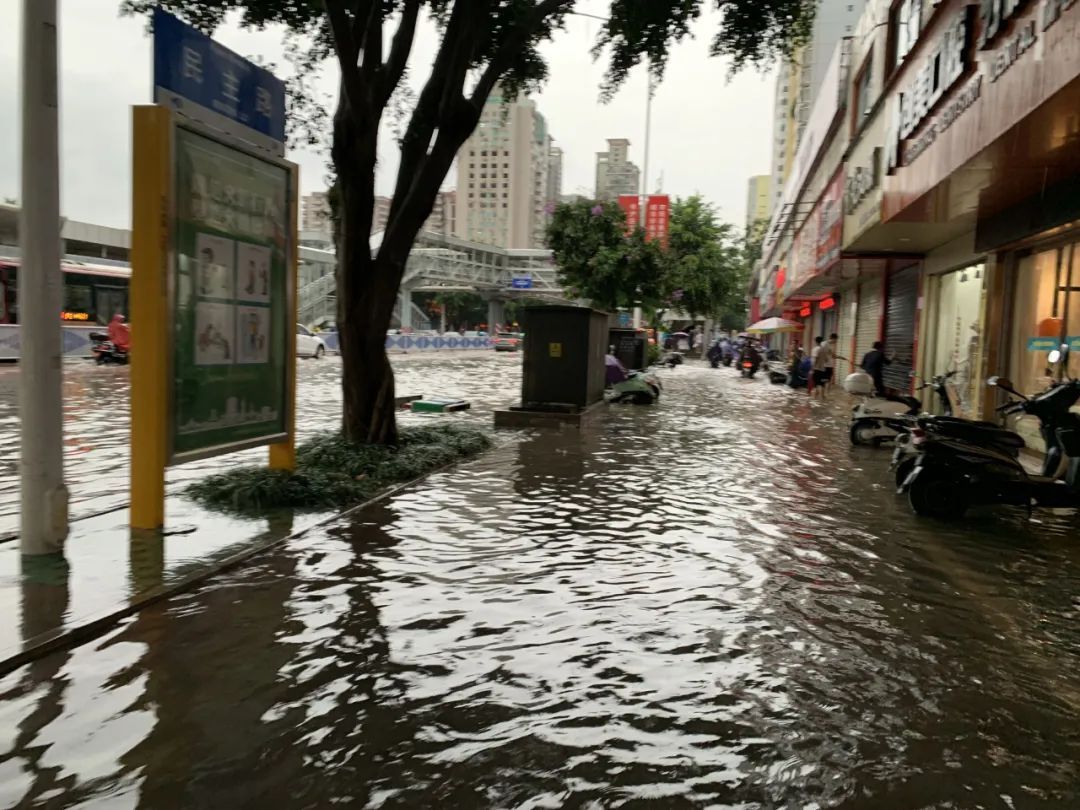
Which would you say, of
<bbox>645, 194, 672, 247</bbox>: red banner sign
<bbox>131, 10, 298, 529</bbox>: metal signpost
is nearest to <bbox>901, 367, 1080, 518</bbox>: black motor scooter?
<bbox>131, 10, 298, 529</bbox>: metal signpost

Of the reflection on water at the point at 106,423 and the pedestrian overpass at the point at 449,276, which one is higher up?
the pedestrian overpass at the point at 449,276

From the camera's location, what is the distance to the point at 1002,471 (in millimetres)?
7207

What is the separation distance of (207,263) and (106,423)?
697 cm

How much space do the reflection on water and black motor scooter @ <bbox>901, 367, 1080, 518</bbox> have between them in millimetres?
6723

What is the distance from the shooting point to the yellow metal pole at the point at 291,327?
7199mm

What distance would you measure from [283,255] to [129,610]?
3.59 m

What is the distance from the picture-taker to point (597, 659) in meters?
4.00

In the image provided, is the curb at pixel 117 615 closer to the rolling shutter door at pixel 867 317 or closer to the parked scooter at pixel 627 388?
the parked scooter at pixel 627 388

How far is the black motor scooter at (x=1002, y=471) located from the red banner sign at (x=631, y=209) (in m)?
23.5

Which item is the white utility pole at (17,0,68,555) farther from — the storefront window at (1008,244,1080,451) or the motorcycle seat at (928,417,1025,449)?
the storefront window at (1008,244,1080,451)

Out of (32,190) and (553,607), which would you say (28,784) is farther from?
(32,190)

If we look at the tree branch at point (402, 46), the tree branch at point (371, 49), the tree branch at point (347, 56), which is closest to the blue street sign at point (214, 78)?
the tree branch at point (347, 56)

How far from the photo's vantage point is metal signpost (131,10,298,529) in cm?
562

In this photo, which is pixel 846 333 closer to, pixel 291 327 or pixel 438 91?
pixel 438 91
